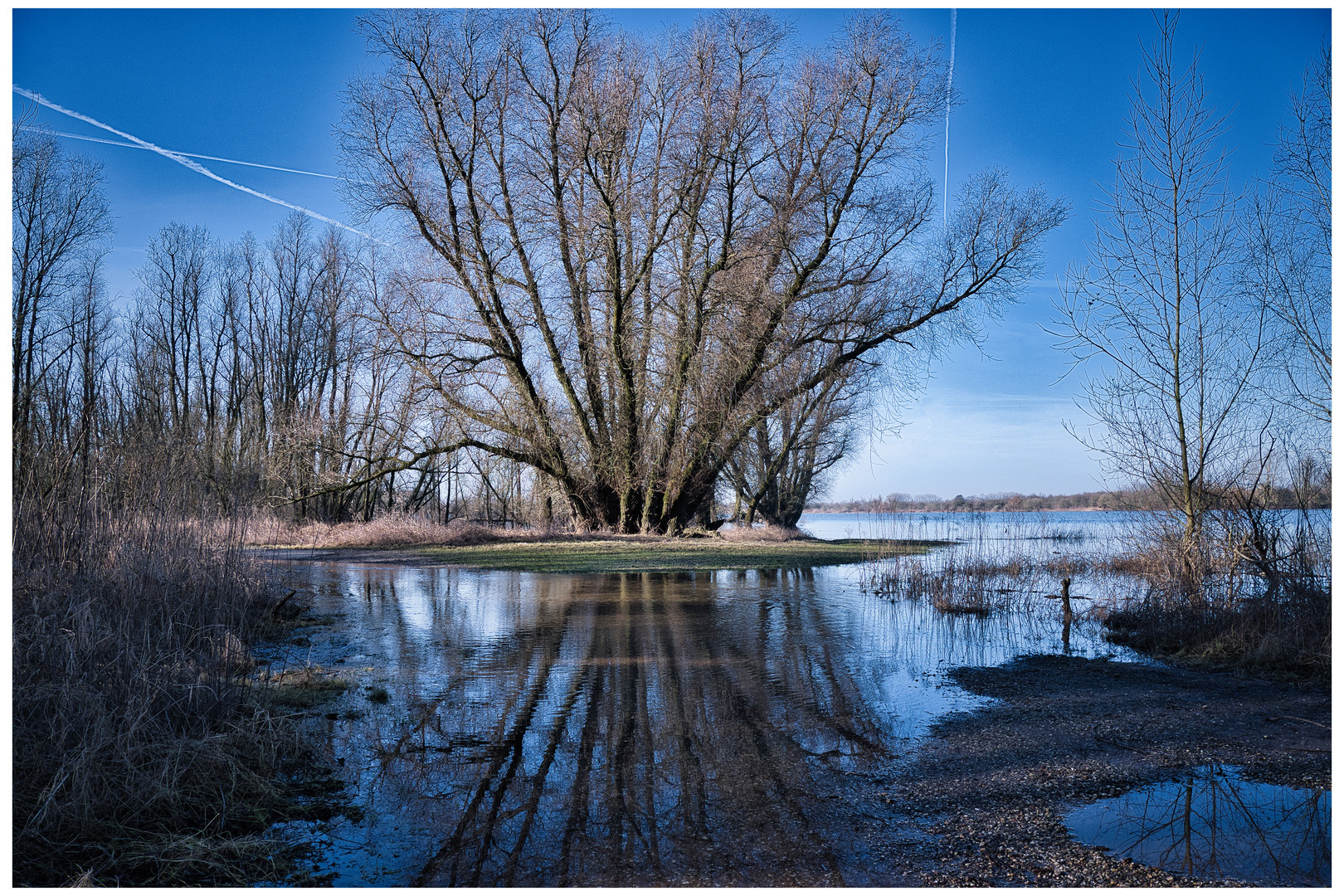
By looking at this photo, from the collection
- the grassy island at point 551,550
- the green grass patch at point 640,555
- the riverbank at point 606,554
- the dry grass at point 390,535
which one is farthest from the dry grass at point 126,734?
the dry grass at point 390,535

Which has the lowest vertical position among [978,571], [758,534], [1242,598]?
[758,534]

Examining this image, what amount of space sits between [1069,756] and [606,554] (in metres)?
14.9

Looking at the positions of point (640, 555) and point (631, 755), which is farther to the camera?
point (640, 555)

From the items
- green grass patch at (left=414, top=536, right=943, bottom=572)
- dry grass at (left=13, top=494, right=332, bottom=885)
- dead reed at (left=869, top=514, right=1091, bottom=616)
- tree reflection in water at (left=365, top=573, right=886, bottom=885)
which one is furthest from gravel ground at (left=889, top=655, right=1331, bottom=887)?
green grass patch at (left=414, top=536, right=943, bottom=572)

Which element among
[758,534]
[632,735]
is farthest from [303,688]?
[758,534]

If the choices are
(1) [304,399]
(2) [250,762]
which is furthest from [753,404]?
(1) [304,399]

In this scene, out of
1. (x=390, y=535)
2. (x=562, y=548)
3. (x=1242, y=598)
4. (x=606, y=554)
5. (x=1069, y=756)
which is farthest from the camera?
(x=390, y=535)

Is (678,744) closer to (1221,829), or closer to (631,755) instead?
(631,755)

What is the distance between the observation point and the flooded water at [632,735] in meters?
3.15

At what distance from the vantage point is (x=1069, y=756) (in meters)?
4.46

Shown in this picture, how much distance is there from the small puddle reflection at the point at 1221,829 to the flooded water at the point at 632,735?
99cm

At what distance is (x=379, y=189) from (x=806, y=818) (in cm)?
2247

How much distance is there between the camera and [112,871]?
3.04m

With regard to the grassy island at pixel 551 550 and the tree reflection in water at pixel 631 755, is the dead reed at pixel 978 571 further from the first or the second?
the tree reflection in water at pixel 631 755
